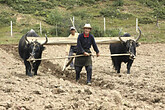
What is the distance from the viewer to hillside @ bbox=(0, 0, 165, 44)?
23.1 m

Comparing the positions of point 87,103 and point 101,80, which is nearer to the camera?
point 87,103

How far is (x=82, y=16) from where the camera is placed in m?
29.3

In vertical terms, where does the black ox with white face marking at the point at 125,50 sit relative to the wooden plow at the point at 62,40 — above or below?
below

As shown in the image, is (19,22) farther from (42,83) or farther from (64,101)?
(64,101)

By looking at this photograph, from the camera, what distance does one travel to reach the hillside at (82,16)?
2314cm

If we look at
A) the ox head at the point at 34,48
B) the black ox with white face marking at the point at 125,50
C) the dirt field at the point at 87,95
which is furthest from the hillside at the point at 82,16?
the dirt field at the point at 87,95

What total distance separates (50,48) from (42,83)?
33.7 ft

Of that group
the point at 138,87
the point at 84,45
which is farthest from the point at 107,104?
the point at 84,45

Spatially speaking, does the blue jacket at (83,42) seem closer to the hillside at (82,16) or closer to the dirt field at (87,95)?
the dirt field at (87,95)

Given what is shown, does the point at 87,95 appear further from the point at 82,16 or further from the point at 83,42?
the point at 82,16

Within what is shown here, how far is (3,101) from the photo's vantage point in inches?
193

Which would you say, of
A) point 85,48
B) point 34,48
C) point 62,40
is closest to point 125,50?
point 62,40

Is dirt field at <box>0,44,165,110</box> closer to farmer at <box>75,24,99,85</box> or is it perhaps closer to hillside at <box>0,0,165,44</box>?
farmer at <box>75,24,99,85</box>

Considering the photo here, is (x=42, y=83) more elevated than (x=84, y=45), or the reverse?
(x=84, y=45)
